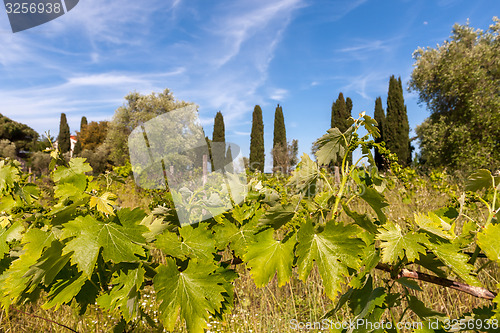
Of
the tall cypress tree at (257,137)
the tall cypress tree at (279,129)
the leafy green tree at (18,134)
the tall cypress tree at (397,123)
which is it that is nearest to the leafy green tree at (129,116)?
the tall cypress tree at (257,137)

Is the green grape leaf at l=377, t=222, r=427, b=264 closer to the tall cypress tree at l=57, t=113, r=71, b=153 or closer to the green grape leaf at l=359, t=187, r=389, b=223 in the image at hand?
the green grape leaf at l=359, t=187, r=389, b=223

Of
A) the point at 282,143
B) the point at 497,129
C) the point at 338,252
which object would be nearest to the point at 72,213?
the point at 338,252

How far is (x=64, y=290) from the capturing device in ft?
2.82

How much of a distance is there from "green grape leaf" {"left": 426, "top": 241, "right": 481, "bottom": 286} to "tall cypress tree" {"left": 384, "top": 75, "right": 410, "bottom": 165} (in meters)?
21.2

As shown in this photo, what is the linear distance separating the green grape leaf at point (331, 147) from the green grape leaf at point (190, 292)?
0.46 meters

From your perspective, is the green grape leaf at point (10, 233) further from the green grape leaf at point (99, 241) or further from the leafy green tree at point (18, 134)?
the leafy green tree at point (18, 134)

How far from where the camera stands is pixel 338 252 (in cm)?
70

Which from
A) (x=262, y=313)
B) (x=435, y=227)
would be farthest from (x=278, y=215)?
(x=262, y=313)

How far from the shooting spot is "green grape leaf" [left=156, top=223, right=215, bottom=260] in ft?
2.66

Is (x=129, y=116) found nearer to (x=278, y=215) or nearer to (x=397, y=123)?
(x=397, y=123)

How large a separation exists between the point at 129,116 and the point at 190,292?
31.5 metres

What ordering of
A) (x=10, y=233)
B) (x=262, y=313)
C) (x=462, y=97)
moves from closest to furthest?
(x=10, y=233) < (x=262, y=313) < (x=462, y=97)

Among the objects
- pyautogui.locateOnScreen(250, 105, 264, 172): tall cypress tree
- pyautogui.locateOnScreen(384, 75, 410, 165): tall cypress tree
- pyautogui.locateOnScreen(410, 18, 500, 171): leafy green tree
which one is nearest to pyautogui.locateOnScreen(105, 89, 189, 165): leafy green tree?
pyautogui.locateOnScreen(250, 105, 264, 172): tall cypress tree

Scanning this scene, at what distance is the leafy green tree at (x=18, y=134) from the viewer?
36250 mm
